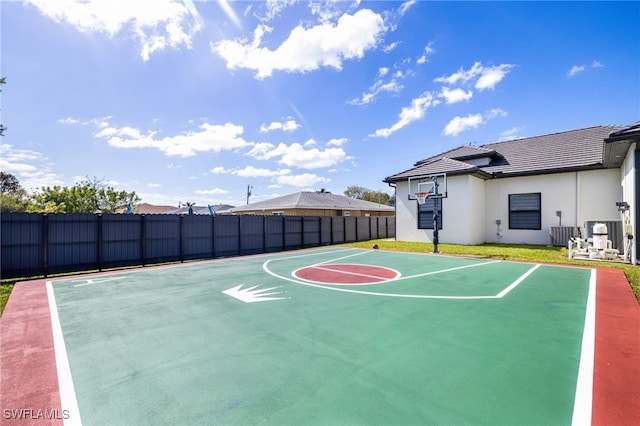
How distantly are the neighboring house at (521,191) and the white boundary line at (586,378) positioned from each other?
11044 mm

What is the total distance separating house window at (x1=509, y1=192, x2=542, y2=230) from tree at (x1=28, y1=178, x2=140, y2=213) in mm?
37930

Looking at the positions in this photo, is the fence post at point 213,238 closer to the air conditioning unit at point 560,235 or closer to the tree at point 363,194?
the air conditioning unit at point 560,235

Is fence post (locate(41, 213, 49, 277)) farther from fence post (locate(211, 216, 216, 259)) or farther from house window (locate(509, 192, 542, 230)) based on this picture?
house window (locate(509, 192, 542, 230))

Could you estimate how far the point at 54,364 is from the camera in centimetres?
325

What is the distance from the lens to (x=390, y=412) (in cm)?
227

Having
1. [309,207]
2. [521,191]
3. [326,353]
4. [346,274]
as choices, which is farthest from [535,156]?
[326,353]

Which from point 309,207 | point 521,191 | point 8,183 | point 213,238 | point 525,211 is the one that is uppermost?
point 8,183

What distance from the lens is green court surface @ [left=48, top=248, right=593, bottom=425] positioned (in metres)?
2.34

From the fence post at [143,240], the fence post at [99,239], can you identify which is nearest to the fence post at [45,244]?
the fence post at [99,239]

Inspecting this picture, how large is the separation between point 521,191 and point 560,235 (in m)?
2.92

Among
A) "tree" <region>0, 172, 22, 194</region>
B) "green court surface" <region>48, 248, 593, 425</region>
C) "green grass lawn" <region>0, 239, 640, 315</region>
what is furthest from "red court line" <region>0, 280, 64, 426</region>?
"tree" <region>0, 172, 22, 194</region>

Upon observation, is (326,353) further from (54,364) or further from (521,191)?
(521,191)

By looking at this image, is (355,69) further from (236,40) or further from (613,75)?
(613,75)

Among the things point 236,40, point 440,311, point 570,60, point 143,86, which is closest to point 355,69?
point 236,40
